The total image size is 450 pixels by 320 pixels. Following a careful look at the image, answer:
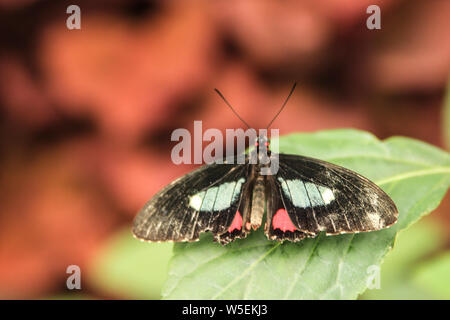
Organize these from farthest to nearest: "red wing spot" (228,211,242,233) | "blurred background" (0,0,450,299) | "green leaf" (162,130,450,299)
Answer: "blurred background" (0,0,450,299)
"red wing spot" (228,211,242,233)
"green leaf" (162,130,450,299)

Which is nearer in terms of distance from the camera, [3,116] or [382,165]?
[382,165]

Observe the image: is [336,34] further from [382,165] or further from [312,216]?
[312,216]

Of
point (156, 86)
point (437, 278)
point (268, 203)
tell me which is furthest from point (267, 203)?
point (156, 86)

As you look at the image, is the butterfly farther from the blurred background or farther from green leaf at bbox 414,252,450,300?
the blurred background

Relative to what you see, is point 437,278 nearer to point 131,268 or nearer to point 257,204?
point 257,204

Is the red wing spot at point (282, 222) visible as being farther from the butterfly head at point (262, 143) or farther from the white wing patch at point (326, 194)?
the butterfly head at point (262, 143)

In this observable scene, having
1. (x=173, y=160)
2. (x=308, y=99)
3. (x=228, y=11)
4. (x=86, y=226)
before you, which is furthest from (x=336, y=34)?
(x=86, y=226)

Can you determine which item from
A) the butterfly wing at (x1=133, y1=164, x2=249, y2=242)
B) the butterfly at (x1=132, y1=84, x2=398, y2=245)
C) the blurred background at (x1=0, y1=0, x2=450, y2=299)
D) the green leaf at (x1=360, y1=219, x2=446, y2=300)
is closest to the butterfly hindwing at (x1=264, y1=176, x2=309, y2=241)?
the butterfly at (x1=132, y1=84, x2=398, y2=245)
